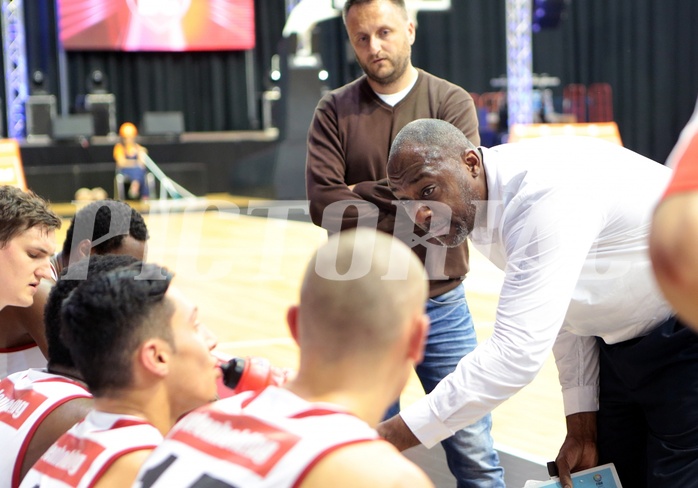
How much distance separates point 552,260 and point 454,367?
0.87 m

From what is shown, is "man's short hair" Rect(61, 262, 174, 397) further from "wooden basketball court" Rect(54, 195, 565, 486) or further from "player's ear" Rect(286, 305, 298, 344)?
"wooden basketball court" Rect(54, 195, 565, 486)

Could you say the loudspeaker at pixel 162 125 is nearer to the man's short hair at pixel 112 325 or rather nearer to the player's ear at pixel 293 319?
the man's short hair at pixel 112 325

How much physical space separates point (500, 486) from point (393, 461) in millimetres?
1813

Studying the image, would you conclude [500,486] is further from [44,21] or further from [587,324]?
[44,21]

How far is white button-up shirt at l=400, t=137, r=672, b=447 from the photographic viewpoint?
86.5 inches

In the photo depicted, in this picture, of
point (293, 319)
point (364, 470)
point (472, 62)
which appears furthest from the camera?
point (472, 62)

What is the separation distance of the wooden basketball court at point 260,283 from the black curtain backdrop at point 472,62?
8.58 feet

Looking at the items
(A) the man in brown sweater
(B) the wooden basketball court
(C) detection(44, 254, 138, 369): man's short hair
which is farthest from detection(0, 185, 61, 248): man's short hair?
(B) the wooden basketball court

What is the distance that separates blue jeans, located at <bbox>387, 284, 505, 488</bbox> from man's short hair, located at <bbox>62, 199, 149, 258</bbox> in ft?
3.26

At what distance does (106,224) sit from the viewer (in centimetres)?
320

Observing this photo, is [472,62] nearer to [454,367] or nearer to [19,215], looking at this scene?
[454,367]

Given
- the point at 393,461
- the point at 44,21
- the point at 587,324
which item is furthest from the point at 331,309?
the point at 44,21

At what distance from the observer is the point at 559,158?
2412 millimetres

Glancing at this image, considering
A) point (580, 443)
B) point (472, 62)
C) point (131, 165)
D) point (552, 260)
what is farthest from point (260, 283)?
point (472, 62)
